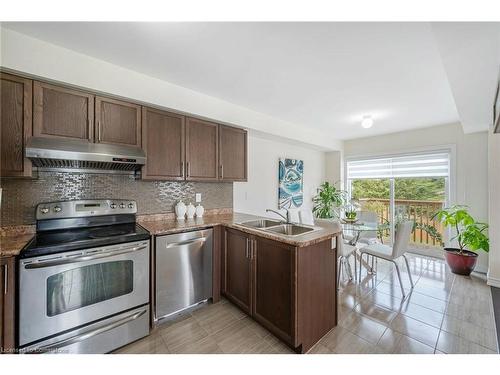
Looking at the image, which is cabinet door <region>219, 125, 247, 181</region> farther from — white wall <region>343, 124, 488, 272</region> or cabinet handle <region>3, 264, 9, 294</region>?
white wall <region>343, 124, 488, 272</region>

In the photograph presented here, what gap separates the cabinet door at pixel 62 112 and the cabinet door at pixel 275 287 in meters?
1.83

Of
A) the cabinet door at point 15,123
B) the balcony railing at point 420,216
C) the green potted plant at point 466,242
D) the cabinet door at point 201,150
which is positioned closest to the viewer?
the cabinet door at point 15,123

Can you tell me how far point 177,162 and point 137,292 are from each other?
1322mm

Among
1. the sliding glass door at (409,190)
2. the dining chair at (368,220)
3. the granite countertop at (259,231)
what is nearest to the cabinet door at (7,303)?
the granite countertop at (259,231)

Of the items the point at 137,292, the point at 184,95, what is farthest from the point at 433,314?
the point at 184,95

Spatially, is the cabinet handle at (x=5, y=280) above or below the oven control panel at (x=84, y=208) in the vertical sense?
below

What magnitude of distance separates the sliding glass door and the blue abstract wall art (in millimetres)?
1399

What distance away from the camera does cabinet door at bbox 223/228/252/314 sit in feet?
6.72

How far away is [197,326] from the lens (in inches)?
77.2

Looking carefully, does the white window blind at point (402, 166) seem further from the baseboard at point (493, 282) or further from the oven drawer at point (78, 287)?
the oven drawer at point (78, 287)

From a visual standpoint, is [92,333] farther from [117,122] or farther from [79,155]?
[117,122]

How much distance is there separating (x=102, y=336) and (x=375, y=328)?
2.26 metres

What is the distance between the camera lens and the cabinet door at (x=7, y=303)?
128 cm
